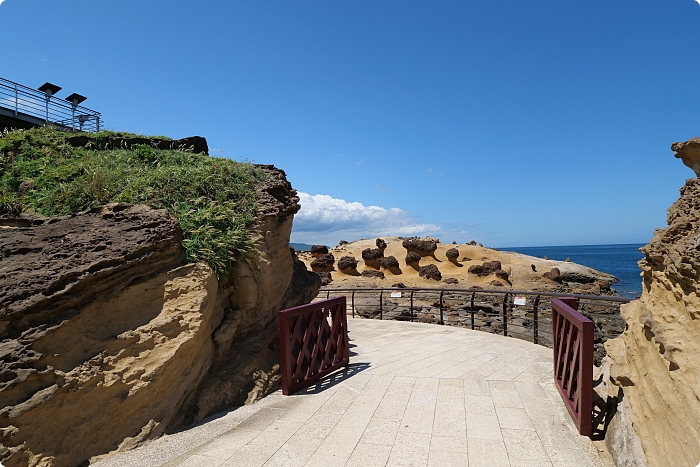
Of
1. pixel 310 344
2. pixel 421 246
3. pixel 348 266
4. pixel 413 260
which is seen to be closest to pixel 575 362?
pixel 310 344

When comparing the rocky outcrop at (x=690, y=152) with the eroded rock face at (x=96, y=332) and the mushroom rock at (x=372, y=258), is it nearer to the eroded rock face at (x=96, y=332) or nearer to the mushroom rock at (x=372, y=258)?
the eroded rock face at (x=96, y=332)

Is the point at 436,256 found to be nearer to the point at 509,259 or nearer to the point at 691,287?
the point at 509,259

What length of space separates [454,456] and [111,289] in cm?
348

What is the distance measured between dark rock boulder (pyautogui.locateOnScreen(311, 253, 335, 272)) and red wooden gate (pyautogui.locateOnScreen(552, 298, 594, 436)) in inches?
776

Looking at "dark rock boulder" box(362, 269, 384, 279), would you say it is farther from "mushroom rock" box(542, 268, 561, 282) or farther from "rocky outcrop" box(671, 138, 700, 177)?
"rocky outcrop" box(671, 138, 700, 177)

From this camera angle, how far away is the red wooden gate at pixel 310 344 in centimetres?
514

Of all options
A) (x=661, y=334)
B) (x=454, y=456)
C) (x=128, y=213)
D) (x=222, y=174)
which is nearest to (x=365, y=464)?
(x=454, y=456)

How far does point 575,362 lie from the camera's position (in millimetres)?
4133


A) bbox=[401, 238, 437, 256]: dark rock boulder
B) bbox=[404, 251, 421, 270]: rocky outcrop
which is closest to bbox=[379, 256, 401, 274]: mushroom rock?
bbox=[404, 251, 421, 270]: rocky outcrop

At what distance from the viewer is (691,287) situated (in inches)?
111

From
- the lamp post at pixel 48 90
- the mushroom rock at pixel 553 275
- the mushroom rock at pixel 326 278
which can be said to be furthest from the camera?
the mushroom rock at pixel 553 275

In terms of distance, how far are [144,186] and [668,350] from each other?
5.82 metres

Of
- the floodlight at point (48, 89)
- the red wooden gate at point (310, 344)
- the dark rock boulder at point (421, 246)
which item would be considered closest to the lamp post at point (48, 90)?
the floodlight at point (48, 89)

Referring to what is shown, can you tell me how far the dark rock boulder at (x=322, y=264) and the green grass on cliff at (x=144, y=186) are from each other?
17306 mm
